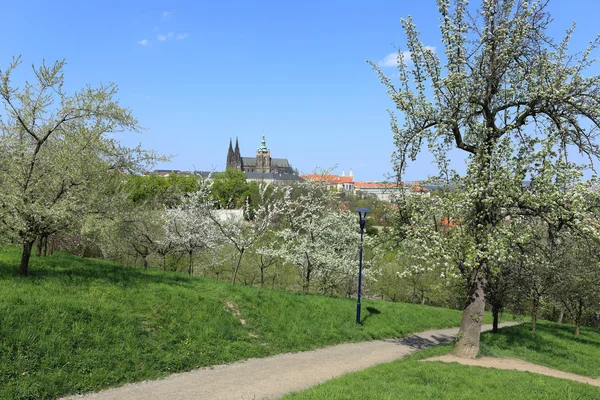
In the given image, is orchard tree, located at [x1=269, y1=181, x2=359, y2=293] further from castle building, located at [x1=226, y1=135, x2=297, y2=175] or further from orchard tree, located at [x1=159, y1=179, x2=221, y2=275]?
castle building, located at [x1=226, y1=135, x2=297, y2=175]

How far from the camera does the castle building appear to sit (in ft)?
574

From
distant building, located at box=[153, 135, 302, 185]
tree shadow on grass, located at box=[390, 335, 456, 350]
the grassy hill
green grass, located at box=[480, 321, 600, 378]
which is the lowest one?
tree shadow on grass, located at box=[390, 335, 456, 350]

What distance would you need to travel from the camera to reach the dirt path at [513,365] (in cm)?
1143

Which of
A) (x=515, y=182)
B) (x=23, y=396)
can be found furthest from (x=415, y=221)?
(x=23, y=396)

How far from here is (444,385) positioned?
8.59 metres

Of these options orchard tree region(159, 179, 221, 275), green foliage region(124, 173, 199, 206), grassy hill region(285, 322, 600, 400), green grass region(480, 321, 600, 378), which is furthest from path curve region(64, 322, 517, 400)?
orchard tree region(159, 179, 221, 275)

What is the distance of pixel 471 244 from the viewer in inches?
436

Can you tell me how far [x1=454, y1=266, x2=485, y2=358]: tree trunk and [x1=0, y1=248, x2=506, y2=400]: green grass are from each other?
13.0 ft

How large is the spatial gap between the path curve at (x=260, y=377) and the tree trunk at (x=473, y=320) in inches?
84.4

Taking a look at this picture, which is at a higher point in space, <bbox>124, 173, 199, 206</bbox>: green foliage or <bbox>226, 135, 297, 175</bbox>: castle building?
<bbox>226, 135, 297, 175</bbox>: castle building

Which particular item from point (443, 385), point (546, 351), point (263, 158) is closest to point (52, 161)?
point (443, 385)

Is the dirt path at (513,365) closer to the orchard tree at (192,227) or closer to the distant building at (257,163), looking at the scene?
the orchard tree at (192,227)

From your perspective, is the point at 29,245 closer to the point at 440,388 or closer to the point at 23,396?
the point at 23,396

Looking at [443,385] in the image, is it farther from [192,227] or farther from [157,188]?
[157,188]
